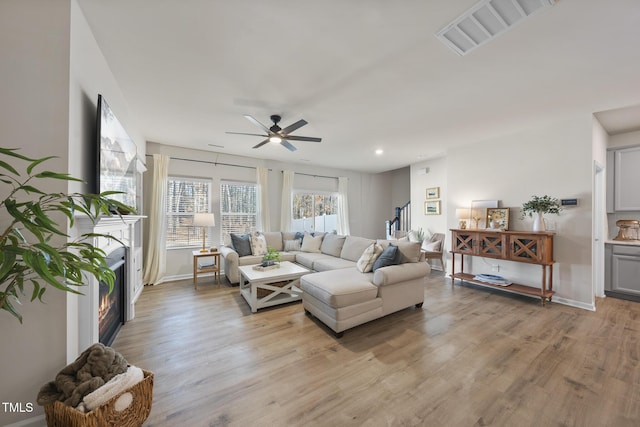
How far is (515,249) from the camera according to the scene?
3.39m

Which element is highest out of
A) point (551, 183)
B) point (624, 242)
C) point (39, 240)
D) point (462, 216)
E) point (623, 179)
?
point (623, 179)

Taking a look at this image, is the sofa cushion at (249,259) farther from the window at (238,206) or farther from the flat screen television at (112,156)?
the flat screen television at (112,156)

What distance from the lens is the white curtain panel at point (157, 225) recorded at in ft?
13.4

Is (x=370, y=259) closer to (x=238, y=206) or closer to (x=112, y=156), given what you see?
(x=112, y=156)

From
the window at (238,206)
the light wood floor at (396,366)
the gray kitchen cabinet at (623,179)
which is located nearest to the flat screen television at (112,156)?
the light wood floor at (396,366)

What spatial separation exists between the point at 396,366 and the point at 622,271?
13.1 feet

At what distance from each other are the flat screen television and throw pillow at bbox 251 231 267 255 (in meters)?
2.09

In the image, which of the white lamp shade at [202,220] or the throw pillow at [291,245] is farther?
the throw pillow at [291,245]

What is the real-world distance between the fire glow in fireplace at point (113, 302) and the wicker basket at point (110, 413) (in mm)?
892

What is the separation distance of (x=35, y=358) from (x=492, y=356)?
3223 millimetres

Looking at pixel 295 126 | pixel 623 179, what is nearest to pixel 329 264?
pixel 295 126

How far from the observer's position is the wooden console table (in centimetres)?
316

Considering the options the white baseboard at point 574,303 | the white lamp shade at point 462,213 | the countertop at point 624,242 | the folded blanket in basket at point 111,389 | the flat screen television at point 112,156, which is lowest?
the white baseboard at point 574,303

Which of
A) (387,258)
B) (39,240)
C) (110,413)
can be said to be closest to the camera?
(39,240)
